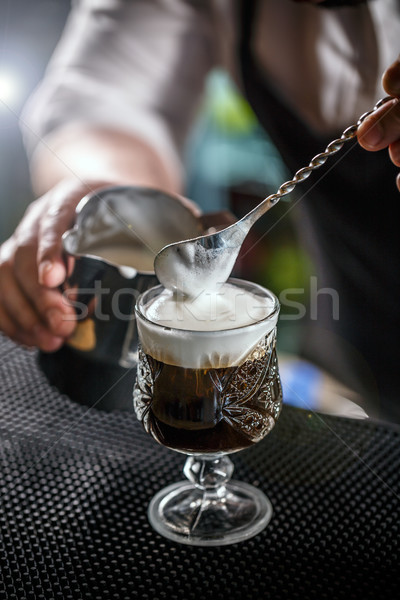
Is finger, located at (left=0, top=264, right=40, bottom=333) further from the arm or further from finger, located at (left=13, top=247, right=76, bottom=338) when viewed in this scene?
the arm

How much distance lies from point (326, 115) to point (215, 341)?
2.30ft

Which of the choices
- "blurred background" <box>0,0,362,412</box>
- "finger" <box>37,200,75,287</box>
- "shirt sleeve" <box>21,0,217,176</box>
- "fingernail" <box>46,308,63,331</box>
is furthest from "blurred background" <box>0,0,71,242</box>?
"fingernail" <box>46,308,63,331</box>

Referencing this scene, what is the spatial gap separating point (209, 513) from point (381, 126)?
1.43 feet

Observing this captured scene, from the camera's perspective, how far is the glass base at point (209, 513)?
2.22 feet

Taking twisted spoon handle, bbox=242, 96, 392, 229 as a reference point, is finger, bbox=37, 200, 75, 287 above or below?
below

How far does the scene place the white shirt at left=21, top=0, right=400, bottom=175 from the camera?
3.84 ft

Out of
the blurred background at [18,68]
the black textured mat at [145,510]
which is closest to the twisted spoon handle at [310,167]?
Result: the black textured mat at [145,510]

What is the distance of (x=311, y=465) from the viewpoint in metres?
0.77

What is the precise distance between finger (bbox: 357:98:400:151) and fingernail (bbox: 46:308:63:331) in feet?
1.49

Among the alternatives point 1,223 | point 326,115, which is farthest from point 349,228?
point 1,223

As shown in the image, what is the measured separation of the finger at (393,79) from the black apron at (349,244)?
45cm

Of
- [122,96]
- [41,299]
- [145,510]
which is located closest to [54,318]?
[41,299]

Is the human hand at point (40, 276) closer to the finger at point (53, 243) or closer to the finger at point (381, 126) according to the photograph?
the finger at point (53, 243)

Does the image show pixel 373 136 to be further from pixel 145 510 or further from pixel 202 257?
pixel 145 510
